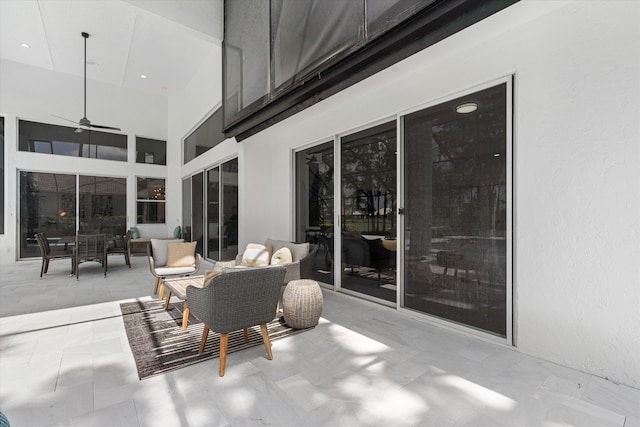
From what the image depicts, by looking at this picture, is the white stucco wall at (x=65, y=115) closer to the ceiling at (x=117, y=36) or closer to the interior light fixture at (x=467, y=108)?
the ceiling at (x=117, y=36)

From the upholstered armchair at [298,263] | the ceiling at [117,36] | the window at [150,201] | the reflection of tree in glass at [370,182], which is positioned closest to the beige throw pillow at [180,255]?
the upholstered armchair at [298,263]

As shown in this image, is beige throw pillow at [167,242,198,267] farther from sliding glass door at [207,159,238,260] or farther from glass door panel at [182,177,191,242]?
glass door panel at [182,177,191,242]

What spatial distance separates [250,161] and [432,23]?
404cm

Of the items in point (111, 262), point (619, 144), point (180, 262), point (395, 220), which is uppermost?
point (619, 144)

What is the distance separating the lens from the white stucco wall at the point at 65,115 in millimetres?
7613

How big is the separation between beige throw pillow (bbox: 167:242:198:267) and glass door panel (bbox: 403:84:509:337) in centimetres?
328

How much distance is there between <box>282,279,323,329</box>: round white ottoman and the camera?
3059mm

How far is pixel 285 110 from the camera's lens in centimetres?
394

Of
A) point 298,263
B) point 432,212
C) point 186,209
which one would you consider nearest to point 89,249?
point 186,209

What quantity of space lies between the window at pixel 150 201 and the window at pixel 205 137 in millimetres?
1816

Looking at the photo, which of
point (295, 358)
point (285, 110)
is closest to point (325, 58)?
point (285, 110)

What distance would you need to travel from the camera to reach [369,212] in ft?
13.3

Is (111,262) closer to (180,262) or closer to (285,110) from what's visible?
(180,262)

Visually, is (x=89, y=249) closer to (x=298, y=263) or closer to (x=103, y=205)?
(x=103, y=205)
